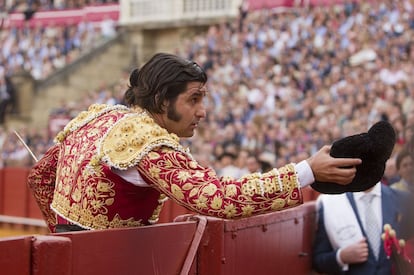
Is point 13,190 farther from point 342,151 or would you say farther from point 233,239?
point 342,151

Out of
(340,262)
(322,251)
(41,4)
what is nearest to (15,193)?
(322,251)

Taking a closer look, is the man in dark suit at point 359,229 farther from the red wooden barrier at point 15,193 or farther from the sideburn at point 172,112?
the red wooden barrier at point 15,193

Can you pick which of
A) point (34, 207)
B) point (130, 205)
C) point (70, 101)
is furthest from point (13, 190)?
point (130, 205)

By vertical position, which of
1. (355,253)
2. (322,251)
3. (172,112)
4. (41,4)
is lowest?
(41,4)

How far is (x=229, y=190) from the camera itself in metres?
2.44

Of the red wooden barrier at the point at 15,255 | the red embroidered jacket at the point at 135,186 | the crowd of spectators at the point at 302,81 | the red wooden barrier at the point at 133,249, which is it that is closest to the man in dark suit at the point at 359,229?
the red wooden barrier at the point at 133,249

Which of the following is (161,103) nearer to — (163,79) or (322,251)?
(163,79)

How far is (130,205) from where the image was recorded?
2.70 metres

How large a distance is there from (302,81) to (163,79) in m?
9.46

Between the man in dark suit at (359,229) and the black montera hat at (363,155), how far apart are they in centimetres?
155

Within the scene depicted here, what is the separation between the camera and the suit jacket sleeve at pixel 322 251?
4316 millimetres

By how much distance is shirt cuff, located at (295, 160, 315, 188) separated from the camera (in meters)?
2.45

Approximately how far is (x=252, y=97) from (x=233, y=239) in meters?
9.14

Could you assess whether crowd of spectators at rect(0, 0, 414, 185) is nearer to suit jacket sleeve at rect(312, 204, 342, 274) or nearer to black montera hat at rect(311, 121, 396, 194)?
suit jacket sleeve at rect(312, 204, 342, 274)
